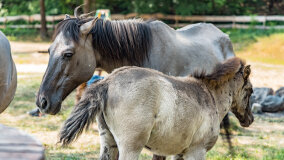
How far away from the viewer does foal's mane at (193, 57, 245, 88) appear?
4.21 m

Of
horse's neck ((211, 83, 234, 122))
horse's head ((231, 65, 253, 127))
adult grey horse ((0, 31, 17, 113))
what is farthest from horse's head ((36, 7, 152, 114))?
horse's head ((231, 65, 253, 127))

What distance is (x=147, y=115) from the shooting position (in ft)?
11.0

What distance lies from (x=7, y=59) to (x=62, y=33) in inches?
28.3

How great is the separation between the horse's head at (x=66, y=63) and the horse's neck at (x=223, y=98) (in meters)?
1.43

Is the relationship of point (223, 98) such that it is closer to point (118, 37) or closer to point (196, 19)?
point (118, 37)

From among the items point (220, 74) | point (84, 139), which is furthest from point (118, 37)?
point (84, 139)

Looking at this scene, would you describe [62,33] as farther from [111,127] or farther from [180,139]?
[180,139]

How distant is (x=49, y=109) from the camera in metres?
4.33

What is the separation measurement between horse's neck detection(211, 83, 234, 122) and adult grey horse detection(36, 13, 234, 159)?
0.97 feet

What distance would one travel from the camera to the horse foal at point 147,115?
3318 mm

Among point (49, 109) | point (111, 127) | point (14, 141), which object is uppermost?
point (14, 141)

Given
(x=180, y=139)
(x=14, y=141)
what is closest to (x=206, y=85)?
(x=180, y=139)

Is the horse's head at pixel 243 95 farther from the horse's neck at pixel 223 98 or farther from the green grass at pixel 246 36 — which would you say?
the green grass at pixel 246 36

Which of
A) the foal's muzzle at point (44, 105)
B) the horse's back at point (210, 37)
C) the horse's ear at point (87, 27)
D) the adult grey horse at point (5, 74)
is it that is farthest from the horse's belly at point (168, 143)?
the horse's back at point (210, 37)
